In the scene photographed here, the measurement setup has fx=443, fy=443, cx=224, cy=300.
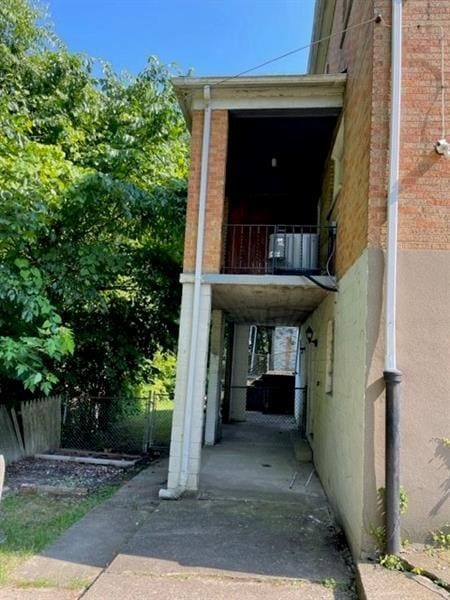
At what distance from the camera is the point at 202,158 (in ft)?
21.0

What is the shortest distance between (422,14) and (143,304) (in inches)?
292

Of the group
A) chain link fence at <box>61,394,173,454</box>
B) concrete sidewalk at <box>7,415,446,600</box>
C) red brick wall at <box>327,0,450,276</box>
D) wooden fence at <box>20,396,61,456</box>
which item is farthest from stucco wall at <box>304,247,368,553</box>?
wooden fence at <box>20,396,61,456</box>

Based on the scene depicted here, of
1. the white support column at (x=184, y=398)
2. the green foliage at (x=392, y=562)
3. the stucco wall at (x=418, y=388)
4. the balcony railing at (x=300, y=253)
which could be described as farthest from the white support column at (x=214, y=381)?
the green foliage at (x=392, y=562)

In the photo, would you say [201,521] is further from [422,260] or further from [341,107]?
[341,107]

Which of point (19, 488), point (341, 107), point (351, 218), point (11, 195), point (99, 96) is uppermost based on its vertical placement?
point (99, 96)

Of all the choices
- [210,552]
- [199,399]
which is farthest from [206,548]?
[199,399]

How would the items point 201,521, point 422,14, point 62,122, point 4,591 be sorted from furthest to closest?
point 62,122 → point 201,521 → point 422,14 → point 4,591

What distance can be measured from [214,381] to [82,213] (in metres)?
4.57

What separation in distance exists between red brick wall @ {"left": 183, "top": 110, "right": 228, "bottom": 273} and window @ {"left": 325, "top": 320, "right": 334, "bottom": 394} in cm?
196

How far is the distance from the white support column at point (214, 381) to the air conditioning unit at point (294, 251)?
349cm

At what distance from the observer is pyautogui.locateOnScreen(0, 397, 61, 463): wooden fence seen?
26.1 ft

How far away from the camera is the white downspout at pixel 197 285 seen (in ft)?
20.0

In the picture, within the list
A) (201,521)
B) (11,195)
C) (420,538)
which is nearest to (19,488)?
(201,521)

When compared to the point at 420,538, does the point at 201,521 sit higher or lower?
lower
